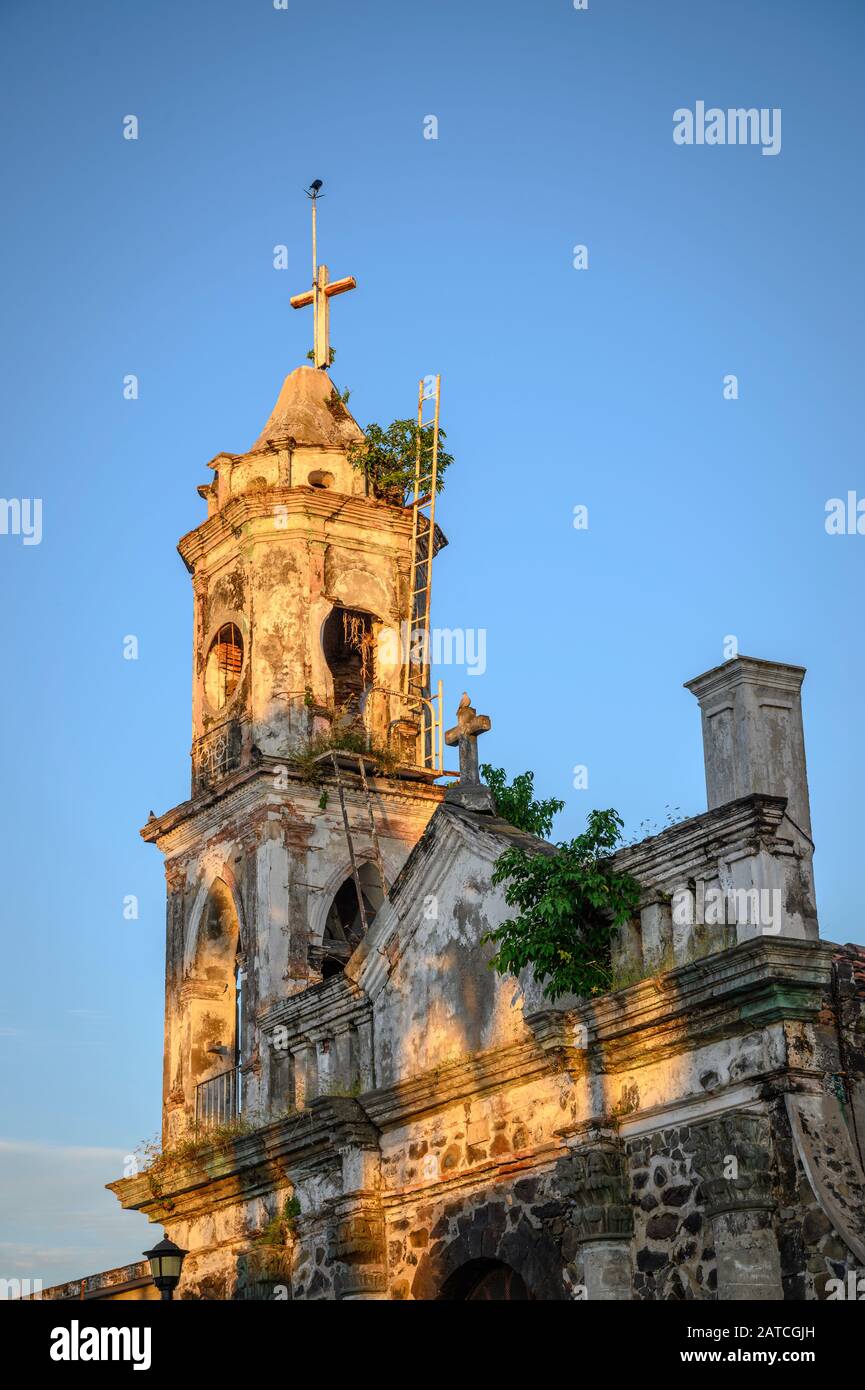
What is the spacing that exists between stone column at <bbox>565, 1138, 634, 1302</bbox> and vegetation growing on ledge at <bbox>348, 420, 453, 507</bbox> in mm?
11479

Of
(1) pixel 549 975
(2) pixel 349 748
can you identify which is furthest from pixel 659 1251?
(2) pixel 349 748

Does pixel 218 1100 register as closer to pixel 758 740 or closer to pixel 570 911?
pixel 570 911

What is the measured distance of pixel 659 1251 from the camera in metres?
14.5

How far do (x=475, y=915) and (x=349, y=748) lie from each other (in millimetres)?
5850

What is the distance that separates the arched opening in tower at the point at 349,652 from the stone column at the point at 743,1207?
1086 cm

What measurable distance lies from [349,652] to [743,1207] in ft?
41.0

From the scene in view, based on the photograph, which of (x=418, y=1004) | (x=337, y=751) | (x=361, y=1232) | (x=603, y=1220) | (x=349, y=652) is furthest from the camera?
(x=349, y=652)

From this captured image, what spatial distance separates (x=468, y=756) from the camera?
61.5ft

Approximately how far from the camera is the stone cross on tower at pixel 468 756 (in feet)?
60.0

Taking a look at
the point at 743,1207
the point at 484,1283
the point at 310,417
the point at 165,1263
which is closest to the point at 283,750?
the point at 310,417

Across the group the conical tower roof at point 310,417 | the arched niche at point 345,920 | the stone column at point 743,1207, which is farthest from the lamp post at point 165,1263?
the conical tower roof at point 310,417

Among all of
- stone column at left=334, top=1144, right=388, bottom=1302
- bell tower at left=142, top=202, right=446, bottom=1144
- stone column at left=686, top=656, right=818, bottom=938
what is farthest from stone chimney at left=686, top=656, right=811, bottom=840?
bell tower at left=142, top=202, right=446, bottom=1144
